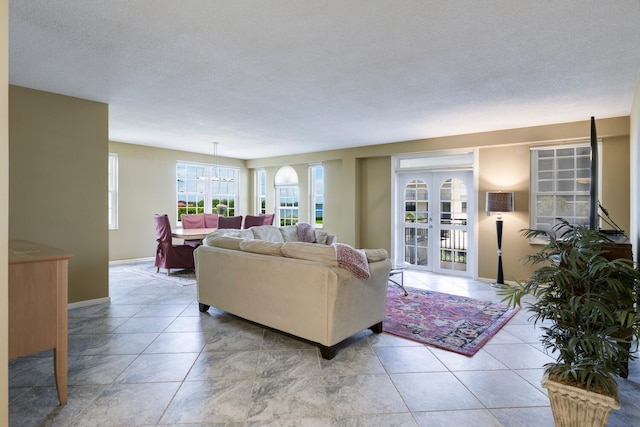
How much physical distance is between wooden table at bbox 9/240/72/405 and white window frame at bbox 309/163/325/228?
6023 mm

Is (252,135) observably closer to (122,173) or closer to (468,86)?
(122,173)

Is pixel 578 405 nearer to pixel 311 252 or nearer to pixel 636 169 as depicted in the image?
pixel 311 252

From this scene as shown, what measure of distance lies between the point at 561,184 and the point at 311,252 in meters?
4.32

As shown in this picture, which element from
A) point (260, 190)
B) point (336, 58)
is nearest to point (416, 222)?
point (336, 58)

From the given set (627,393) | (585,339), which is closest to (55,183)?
(585,339)

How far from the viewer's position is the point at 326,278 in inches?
104

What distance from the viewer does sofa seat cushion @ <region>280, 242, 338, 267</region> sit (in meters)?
2.78

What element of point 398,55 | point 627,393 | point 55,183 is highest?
point 398,55

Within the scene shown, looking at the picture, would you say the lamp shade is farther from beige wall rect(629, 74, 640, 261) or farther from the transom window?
beige wall rect(629, 74, 640, 261)

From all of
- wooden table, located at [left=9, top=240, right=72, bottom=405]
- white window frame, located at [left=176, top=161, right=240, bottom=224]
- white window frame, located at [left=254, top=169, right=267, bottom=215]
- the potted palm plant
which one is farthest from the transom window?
white window frame, located at [left=254, top=169, right=267, bottom=215]

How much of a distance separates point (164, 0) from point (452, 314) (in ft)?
12.8

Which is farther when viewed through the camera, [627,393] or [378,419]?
[627,393]

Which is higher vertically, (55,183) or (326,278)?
(55,183)

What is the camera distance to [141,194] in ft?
23.2
